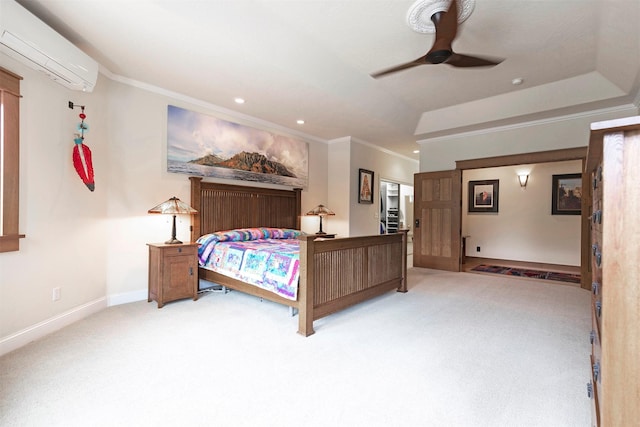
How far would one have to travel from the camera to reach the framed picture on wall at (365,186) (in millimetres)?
5969

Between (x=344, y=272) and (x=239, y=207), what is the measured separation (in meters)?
2.26

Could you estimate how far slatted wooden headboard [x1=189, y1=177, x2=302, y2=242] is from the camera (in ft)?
13.2

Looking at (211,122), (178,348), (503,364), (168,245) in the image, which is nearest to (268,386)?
(178,348)

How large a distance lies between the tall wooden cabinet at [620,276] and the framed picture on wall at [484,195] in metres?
6.28

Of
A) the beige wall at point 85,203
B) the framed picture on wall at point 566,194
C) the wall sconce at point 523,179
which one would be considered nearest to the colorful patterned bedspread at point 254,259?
the beige wall at point 85,203

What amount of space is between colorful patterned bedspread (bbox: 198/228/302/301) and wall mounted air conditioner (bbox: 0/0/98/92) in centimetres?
210

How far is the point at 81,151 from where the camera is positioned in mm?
2807

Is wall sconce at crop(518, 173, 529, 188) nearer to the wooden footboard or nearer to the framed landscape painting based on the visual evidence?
the wooden footboard

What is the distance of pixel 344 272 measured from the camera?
9.99 feet

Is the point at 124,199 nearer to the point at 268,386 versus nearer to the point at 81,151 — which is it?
the point at 81,151

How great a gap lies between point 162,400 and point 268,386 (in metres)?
0.61

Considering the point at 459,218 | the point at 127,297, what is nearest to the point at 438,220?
the point at 459,218

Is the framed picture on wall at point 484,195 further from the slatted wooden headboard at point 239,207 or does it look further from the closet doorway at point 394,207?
the slatted wooden headboard at point 239,207

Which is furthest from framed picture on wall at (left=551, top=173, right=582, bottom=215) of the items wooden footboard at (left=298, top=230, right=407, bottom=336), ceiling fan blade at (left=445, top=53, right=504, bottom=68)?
ceiling fan blade at (left=445, top=53, right=504, bottom=68)
